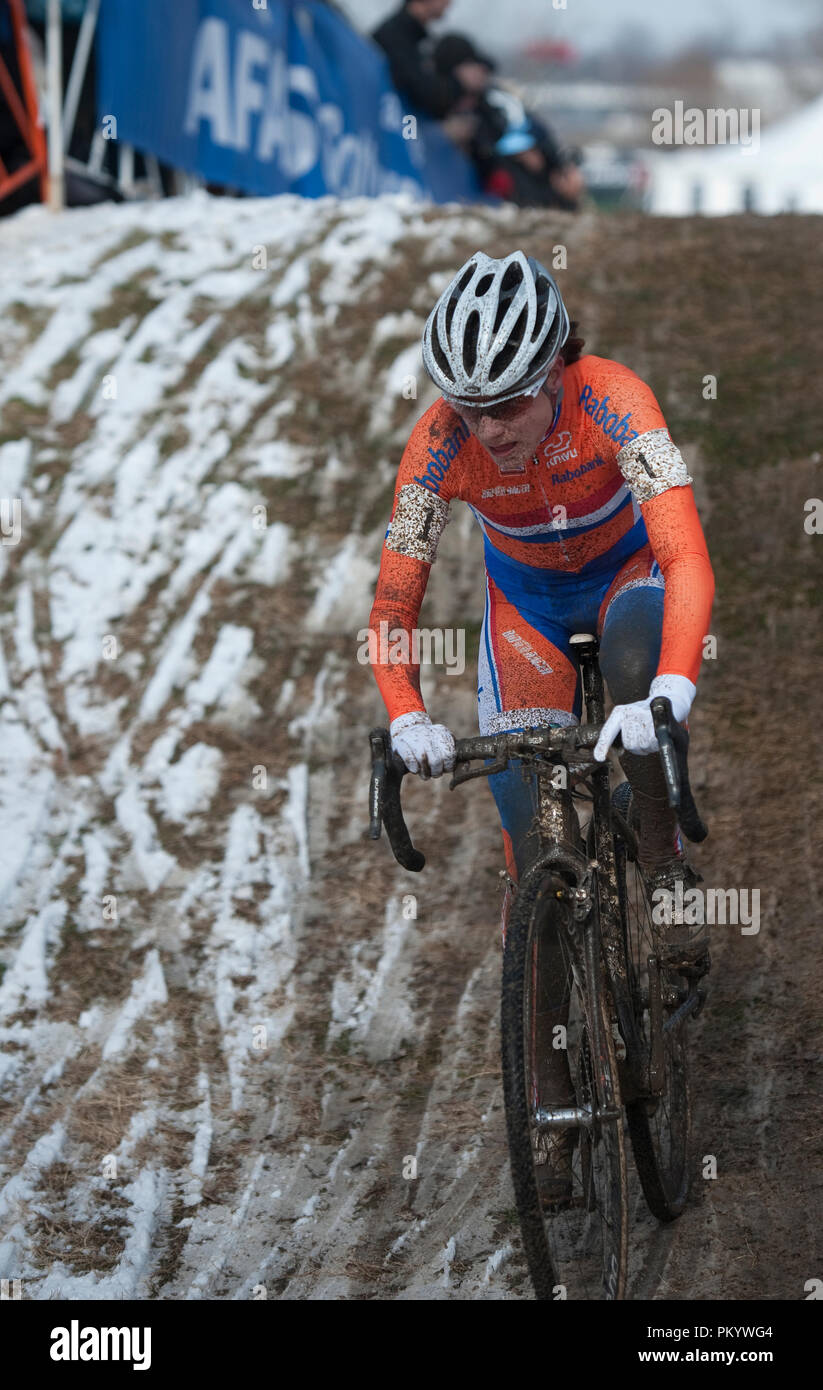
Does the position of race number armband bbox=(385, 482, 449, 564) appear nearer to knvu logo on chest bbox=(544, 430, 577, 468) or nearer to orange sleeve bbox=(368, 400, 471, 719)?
orange sleeve bbox=(368, 400, 471, 719)

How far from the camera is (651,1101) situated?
3.93 meters

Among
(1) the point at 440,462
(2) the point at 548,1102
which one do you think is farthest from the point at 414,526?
(2) the point at 548,1102

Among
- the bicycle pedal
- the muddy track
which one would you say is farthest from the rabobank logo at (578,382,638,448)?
the muddy track

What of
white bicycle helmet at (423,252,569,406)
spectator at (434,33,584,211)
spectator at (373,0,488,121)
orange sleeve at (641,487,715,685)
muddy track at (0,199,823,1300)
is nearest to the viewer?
orange sleeve at (641,487,715,685)

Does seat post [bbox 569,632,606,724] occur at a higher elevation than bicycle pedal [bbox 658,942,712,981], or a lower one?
higher

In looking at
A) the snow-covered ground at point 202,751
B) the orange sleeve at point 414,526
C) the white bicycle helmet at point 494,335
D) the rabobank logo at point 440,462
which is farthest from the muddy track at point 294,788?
the white bicycle helmet at point 494,335

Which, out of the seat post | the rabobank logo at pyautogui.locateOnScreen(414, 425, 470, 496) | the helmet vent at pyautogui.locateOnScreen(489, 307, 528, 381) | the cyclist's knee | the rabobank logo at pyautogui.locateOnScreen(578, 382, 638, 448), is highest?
the helmet vent at pyautogui.locateOnScreen(489, 307, 528, 381)

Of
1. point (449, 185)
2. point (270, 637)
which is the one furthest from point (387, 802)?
point (449, 185)

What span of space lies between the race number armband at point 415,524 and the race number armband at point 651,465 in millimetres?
556

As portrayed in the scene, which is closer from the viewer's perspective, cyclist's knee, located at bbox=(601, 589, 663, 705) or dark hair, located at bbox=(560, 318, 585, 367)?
cyclist's knee, located at bbox=(601, 589, 663, 705)

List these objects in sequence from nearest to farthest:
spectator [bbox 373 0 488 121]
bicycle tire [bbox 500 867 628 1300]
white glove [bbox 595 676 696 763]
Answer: bicycle tire [bbox 500 867 628 1300], white glove [bbox 595 676 696 763], spectator [bbox 373 0 488 121]

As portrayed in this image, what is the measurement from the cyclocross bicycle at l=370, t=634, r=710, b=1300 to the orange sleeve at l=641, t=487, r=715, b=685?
25 centimetres

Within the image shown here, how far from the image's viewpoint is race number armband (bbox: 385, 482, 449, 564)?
3.90m

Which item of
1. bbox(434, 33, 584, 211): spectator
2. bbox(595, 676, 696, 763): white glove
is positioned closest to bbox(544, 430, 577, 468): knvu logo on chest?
bbox(595, 676, 696, 763): white glove
